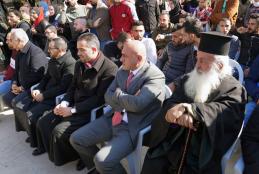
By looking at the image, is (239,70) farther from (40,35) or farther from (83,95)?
(40,35)

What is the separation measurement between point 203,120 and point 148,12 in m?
4.09

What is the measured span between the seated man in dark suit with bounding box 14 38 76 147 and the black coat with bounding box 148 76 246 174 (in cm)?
178

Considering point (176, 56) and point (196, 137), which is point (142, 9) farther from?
point (196, 137)

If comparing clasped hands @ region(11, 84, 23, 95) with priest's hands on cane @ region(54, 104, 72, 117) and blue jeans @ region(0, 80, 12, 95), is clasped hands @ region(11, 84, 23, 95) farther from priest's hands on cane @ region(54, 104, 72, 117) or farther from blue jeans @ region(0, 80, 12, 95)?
priest's hands on cane @ region(54, 104, 72, 117)

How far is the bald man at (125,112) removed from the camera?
285cm

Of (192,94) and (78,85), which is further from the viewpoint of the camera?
(78,85)

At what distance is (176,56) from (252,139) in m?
1.71

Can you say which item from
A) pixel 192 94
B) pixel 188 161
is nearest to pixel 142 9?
pixel 192 94

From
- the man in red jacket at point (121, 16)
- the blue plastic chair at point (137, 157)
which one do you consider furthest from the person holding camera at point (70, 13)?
the blue plastic chair at point (137, 157)

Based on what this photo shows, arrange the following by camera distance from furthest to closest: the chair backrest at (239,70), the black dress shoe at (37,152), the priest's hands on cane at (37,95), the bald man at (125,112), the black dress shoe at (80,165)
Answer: the priest's hands on cane at (37,95), the black dress shoe at (37,152), the black dress shoe at (80,165), the chair backrest at (239,70), the bald man at (125,112)

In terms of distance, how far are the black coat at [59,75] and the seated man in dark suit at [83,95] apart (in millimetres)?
377

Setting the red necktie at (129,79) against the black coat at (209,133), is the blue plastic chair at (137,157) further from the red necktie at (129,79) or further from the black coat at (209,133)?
the red necktie at (129,79)

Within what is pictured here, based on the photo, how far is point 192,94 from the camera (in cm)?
266

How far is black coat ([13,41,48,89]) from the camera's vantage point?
434cm
